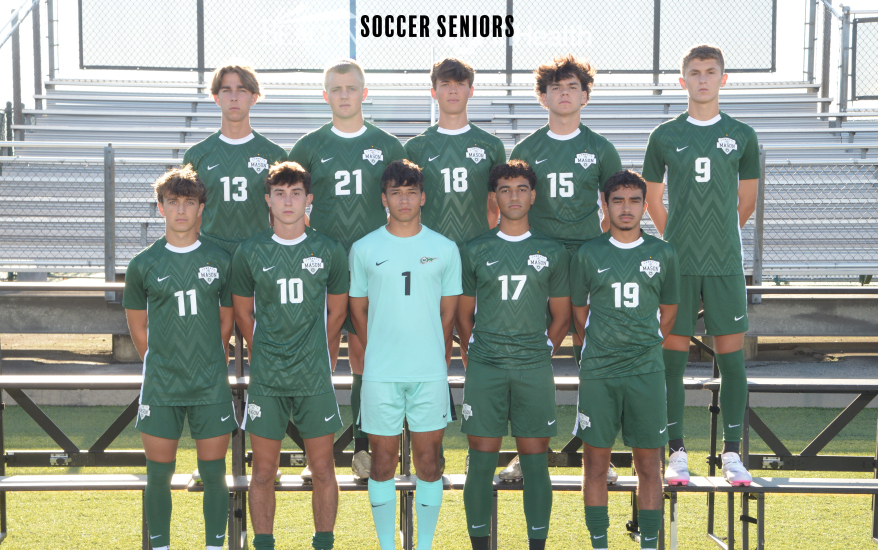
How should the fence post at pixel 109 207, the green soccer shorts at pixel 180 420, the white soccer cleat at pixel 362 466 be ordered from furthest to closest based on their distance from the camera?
the fence post at pixel 109 207 < the white soccer cleat at pixel 362 466 < the green soccer shorts at pixel 180 420

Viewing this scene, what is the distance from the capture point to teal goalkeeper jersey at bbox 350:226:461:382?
345 cm

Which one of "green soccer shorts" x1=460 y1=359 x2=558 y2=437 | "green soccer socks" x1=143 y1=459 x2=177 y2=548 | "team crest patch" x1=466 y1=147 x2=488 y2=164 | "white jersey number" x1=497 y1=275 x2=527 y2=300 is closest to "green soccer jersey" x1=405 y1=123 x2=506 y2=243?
"team crest patch" x1=466 y1=147 x2=488 y2=164

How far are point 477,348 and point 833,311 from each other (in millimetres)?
5054

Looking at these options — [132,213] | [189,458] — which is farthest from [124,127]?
[189,458]

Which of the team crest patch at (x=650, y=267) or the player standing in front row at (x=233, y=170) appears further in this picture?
the player standing in front row at (x=233, y=170)

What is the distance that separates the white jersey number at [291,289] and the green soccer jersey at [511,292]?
772mm

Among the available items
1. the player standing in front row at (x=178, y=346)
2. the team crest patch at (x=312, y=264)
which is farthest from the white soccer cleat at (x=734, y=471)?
the player standing in front row at (x=178, y=346)

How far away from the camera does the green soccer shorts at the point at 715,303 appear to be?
3.80 metres

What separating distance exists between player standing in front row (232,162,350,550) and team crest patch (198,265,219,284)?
0.09 meters

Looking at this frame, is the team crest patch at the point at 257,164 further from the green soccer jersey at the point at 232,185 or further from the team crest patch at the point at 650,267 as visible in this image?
the team crest patch at the point at 650,267

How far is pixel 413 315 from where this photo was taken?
3455 mm

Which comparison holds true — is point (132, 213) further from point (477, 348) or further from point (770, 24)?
point (770, 24)

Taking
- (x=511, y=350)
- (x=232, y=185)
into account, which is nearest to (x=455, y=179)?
(x=511, y=350)

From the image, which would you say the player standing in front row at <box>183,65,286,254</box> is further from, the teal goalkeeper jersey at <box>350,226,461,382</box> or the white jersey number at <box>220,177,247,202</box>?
the teal goalkeeper jersey at <box>350,226,461,382</box>
